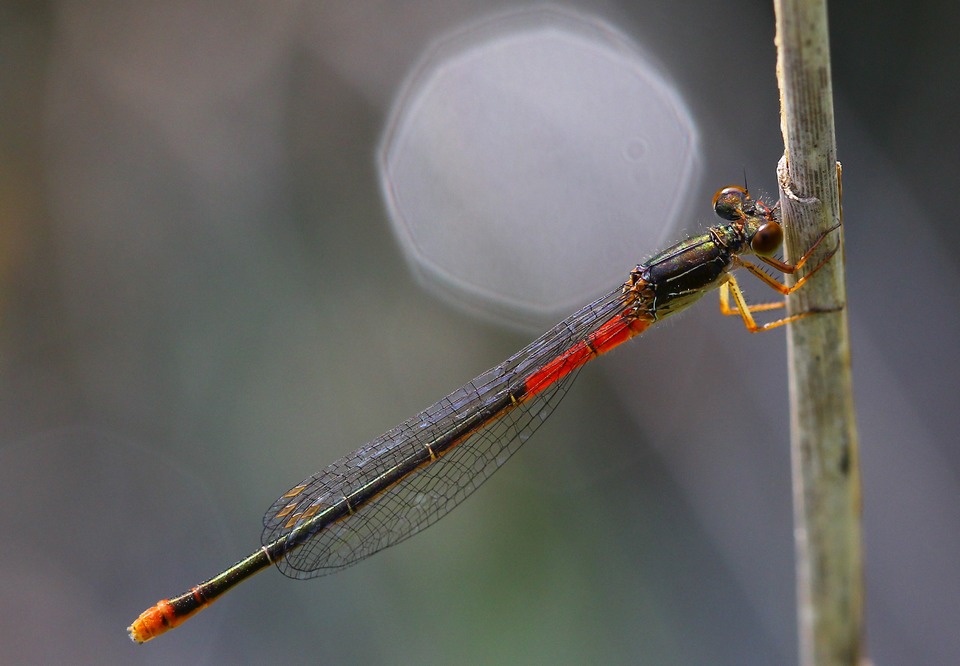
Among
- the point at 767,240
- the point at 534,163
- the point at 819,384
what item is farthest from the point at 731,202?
the point at 534,163

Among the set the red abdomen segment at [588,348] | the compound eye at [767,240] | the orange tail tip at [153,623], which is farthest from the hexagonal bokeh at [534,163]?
the orange tail tip at [153,623]

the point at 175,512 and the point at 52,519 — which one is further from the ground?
the point at 52,519

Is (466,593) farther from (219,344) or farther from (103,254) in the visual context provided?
(103,254)

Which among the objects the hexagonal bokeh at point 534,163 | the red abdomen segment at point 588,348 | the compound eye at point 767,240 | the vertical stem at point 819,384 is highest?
the hexagonal bokeh at point 534,163

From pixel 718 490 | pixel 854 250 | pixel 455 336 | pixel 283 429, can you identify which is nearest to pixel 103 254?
pixel 283 429

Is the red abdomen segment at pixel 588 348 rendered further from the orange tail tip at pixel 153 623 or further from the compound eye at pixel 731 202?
the orange tail tip at pixel 153 623
